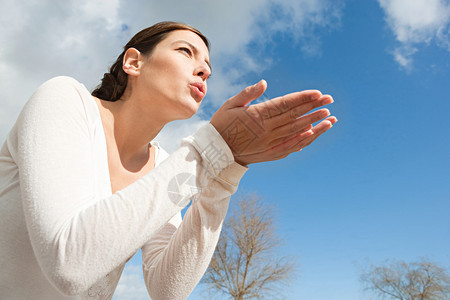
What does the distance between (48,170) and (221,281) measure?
17755 millimetres

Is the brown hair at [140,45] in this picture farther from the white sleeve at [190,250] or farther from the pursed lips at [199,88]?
the white sleeve at [190,250]

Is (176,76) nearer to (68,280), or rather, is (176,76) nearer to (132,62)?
(132,62)

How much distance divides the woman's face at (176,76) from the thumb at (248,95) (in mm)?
628

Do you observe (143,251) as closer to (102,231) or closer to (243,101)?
(102,231)

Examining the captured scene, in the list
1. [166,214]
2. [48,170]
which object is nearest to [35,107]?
[48,170]

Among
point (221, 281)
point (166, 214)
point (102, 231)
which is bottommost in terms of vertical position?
point (102, 231)

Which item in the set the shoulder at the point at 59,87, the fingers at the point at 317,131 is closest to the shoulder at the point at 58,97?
the shoulder at the point at 59,87

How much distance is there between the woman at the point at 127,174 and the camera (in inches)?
46.1

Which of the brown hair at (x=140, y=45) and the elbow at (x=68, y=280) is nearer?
the elbow at (x=68, y=280)

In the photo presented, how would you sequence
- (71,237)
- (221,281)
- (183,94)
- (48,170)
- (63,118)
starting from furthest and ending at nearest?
1. (221,281)
2. (183,94)
3. (63,118)
4. (48,170)
5. (71,237)

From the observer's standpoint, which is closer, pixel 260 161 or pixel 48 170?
pixel 48 170

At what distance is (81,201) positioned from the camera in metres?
1.25

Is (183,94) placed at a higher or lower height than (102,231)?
higher

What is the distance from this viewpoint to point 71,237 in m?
1.14
